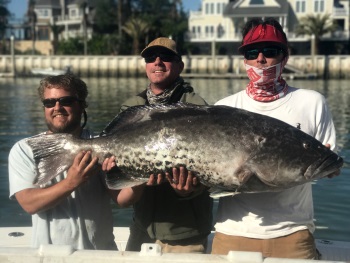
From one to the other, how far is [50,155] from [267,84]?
153cm

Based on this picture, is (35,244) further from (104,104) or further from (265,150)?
(104,104)

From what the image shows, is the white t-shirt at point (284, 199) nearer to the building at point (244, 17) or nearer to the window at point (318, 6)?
the building at point (244, 17)

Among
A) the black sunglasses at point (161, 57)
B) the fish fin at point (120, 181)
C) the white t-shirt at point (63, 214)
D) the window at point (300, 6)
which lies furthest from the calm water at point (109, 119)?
the window at point (300, 6)

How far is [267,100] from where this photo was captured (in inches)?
148

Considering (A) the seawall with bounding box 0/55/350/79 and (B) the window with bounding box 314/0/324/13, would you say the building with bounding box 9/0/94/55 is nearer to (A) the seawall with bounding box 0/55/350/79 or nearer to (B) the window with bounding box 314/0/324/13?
(A) the seawall with bounding box 0/55/350/79

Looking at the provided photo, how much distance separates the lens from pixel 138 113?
12.6ft

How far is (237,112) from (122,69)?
2306 inches

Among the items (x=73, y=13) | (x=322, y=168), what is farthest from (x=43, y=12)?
(x=322, y=168)

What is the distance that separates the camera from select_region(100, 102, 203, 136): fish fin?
3.75 m

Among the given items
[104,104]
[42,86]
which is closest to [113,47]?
[104,104]

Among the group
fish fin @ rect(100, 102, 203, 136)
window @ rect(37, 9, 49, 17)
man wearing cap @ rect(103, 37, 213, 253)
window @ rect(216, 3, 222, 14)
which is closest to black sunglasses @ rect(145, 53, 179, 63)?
man wearing cap @ rect(103, 37, 213, 253)

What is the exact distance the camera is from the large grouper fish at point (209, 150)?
11.5 feet

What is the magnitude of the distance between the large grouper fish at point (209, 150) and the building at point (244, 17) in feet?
202

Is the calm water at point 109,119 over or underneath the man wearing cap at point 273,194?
underneath
